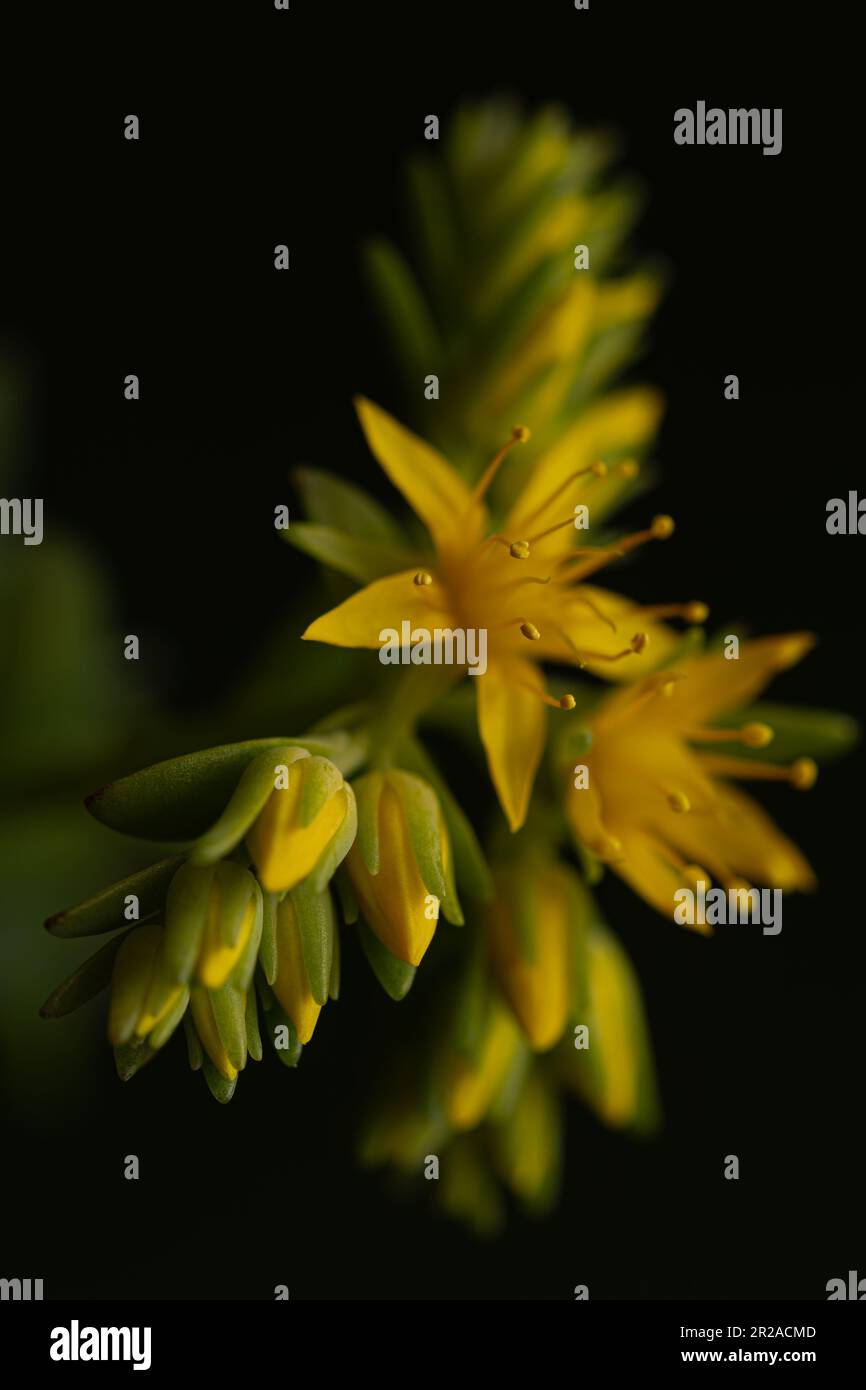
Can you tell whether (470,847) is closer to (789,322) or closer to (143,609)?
(143,609)

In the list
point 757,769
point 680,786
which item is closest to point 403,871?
point 680,786

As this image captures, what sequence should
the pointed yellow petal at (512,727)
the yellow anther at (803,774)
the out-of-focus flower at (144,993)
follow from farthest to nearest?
the yellow anther at (803,774) < the pointed yellow petal at (512,727) < the out-of-focus flower at (144,993)

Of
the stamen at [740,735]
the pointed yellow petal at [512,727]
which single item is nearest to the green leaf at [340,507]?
the pointed yellow petal at [512,727]

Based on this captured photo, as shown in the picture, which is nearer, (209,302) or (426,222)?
(426,222)

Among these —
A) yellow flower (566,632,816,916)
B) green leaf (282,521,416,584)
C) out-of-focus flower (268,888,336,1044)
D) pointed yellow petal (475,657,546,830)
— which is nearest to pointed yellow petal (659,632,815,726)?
yellow flower (566,632,816,916)

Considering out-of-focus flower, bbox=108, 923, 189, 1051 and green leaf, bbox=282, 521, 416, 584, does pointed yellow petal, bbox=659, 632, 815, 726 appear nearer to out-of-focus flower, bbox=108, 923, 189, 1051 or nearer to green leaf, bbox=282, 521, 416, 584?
green leaf, bbox=282, 521, 416, 584

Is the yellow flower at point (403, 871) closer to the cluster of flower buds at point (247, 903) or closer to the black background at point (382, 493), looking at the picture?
the cluster of flower buds at point (247, 903)
